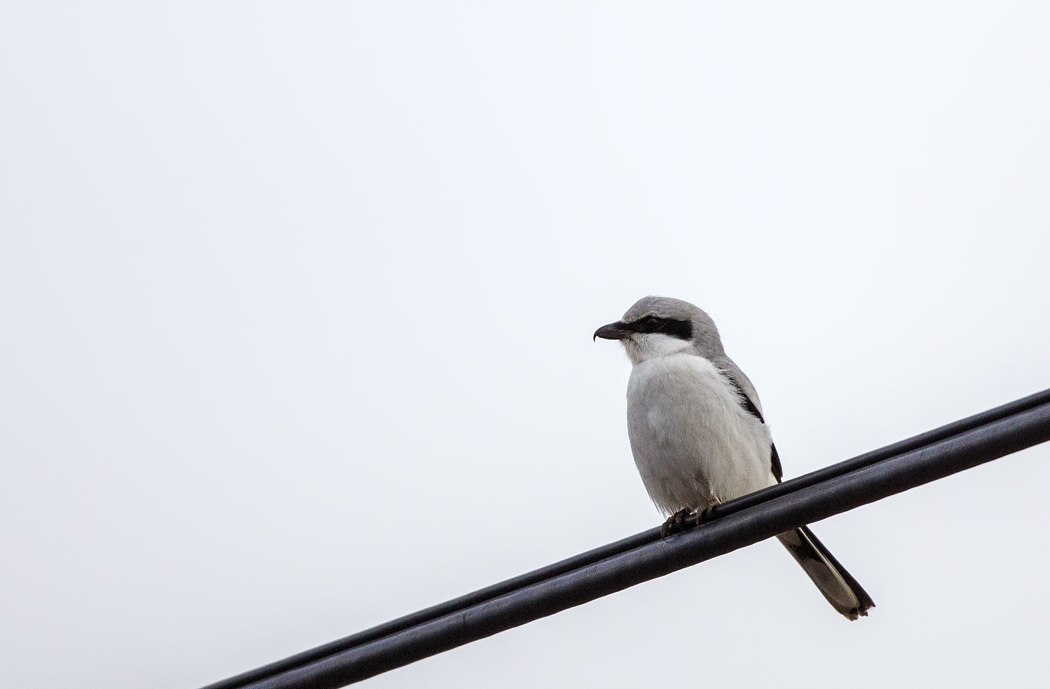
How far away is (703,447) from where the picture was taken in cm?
592

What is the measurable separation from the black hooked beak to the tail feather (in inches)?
64.2

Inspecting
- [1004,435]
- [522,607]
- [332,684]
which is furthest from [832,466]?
[332,684]

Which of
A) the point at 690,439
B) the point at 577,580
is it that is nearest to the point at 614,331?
the point at 690,439

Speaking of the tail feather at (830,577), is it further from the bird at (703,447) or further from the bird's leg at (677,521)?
the bird's leg at (677,521)

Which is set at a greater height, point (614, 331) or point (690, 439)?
point (614, 331)

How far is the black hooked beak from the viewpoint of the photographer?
7012mm

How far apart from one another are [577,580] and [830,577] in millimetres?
2765

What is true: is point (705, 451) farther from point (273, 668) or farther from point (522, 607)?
point (273, 668)

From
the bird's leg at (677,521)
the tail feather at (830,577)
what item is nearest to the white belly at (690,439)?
the bird's leg at (677,521)

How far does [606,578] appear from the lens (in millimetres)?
3781

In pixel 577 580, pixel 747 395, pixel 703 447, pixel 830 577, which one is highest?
pixel 747 395

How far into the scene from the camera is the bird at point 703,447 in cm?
595

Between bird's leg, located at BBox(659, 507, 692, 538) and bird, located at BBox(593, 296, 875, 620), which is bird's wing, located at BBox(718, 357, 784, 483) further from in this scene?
bird's leg, located at BBox(659, 507, 692, 538)

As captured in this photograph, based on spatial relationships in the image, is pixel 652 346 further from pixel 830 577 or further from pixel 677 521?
pixel 830 577
